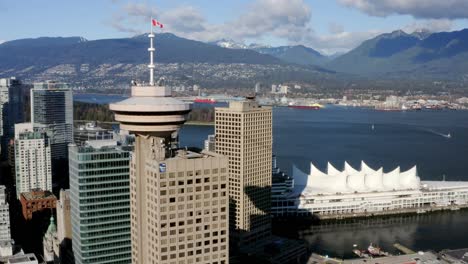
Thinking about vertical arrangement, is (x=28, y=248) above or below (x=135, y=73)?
below

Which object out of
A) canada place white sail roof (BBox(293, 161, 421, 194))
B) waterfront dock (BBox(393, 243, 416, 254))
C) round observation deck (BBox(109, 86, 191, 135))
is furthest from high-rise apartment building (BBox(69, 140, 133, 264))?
canada place white sail roof (BBox(293, 161, 421, 194))

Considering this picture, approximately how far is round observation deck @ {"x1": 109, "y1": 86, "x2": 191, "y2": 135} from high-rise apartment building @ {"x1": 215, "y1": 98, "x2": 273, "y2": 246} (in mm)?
12776

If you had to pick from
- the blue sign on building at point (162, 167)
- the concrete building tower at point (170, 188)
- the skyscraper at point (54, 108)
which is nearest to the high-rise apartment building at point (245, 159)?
the concrete building tower at point (170, 188)

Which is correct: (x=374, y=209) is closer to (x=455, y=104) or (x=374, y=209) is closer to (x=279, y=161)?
(x=279, y=161)

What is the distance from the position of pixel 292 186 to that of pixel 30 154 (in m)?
18.8

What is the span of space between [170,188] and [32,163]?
94.4ft

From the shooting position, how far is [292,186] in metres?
37.6

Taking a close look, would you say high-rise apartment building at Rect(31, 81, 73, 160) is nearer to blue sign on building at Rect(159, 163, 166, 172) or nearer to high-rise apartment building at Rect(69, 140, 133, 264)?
high-rise apartment building at Rect(69, 140, 133, 264)

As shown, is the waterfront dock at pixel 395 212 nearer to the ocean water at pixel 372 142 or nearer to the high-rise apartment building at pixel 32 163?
the ocean water at pixel 372 142

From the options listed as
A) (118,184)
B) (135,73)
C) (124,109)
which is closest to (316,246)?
(118,184)

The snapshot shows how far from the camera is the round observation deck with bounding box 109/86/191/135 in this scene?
14.7 m

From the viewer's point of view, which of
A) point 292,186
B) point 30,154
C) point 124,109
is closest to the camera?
point 124,109

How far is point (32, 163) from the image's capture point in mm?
40000

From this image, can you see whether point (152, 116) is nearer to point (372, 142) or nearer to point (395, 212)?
point (395, 212)
